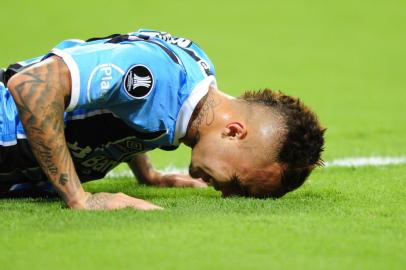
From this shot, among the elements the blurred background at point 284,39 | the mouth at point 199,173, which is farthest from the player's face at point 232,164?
the blurred background at point 284,39

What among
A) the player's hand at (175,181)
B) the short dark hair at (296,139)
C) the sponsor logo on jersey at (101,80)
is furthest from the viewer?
the player's hand at (175,181)

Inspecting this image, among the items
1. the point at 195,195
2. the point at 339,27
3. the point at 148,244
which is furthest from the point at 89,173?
the point at 339,27

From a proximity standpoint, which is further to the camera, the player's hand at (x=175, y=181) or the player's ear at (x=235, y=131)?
the player's hand at (x=175, y=181)

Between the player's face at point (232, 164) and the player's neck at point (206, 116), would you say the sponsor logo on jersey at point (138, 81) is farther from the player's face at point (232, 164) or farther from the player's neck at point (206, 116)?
the player's face at point (232, 164)

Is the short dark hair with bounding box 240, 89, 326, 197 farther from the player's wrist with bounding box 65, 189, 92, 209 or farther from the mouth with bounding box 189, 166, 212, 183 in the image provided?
the player's wrist with bounding box 65, 189, 92, 209

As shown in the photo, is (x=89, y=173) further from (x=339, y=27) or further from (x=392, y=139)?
(x=339, y=27)

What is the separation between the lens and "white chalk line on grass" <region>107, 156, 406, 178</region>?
19.6 ft

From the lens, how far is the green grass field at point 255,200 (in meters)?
3.27

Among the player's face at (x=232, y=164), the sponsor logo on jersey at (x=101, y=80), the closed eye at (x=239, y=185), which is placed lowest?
the closed eye at (x=239, y=185)

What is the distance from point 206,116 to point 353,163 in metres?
2.14

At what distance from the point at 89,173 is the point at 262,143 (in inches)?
41.4

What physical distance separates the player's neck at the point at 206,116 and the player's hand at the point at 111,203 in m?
0.43

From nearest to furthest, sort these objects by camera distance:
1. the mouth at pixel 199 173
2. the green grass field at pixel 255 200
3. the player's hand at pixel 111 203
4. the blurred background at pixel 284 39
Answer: the green grass field at pixel 255 200, the player's hand at pixel 111 203, the mouth at pixel 199 173, the blurred background at pixel 284 39

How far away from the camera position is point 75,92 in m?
3.95
